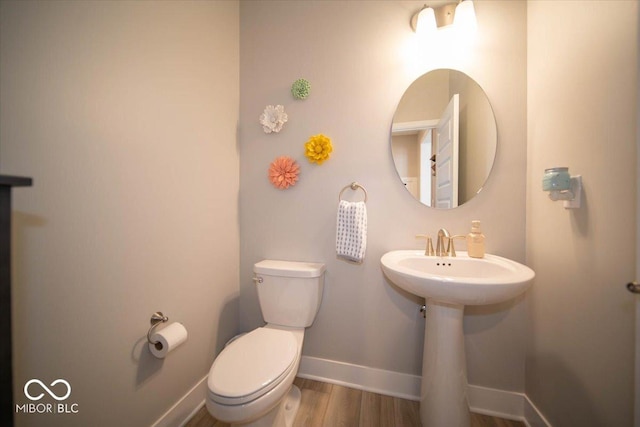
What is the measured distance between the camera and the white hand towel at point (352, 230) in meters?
1.18

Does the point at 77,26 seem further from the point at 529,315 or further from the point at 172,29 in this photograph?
the point at 529,315

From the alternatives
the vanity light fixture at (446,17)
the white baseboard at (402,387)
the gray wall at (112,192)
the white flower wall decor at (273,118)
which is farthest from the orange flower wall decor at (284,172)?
the white baseboard at (402,387)

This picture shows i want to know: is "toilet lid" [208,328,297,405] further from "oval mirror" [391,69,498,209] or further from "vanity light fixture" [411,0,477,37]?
"vanity light fixture" [411,0,477,37]

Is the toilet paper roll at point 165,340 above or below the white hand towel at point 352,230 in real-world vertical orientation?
below

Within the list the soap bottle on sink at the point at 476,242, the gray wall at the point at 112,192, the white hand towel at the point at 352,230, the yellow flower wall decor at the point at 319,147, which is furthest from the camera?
the yellow flower wall decor at the point at 319,147

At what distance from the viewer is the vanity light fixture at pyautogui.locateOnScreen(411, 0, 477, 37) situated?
3.56ft

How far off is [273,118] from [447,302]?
130 centimetres

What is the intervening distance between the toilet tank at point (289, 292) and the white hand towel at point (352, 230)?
21 cm

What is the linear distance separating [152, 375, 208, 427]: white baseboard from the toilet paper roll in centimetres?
31

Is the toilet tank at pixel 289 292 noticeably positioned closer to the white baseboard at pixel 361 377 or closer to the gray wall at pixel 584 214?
the white baseboard at pixel 361 377

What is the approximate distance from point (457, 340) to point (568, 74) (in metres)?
1.15

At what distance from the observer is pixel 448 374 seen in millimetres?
972

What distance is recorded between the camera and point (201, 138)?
1198 mm

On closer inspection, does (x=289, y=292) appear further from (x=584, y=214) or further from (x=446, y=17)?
(x=446, y=17)
